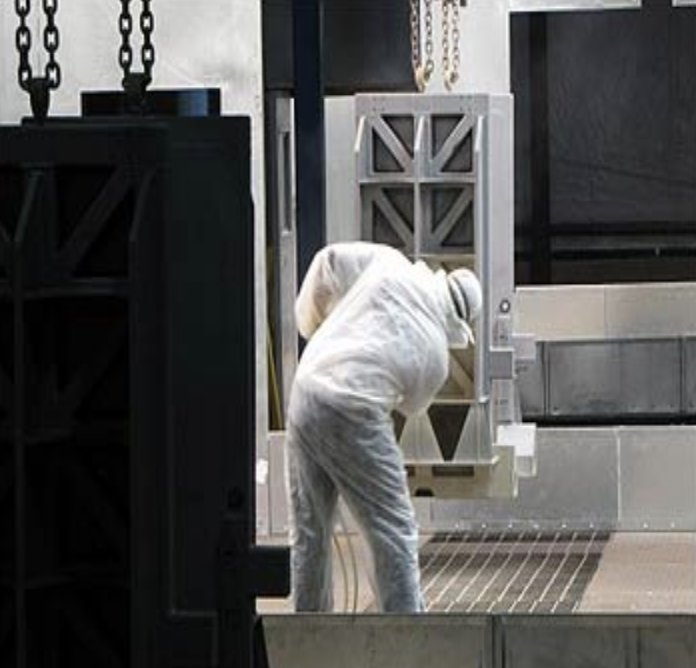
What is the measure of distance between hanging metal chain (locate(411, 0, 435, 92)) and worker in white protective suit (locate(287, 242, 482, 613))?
2.29m

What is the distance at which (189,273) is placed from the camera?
4.34 m

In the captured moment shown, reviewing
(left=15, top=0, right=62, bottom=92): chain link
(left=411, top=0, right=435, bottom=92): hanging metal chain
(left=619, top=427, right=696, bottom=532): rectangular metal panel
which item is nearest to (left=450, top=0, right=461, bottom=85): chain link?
(left=411, top=0, right=435, bottom=92): hanging metal chain

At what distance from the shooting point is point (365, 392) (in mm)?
8602

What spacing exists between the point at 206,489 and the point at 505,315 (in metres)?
7.02

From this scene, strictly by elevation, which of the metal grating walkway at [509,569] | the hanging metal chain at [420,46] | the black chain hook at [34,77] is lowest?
the metal grating walkway at [509,569]

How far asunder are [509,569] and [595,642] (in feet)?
16.4

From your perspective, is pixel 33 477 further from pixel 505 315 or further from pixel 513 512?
pixel 513 512

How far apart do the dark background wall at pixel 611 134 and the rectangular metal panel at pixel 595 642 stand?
11155 millimetres

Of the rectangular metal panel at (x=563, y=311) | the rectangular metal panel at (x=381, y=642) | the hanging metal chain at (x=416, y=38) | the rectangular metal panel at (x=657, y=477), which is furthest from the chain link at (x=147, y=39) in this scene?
the rectangular metal panel at (x=563, y=311)

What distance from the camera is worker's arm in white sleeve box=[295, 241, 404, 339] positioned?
8586 mm

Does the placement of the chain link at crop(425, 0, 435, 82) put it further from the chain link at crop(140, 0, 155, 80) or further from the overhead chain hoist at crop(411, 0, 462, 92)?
the chain link at crop(140, 0, 155, 80)

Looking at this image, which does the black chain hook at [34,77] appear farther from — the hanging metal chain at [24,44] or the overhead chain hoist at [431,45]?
the overhead chain hoist at [431,45]

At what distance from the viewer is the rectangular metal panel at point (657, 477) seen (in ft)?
38.7

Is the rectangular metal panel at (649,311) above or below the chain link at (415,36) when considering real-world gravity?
below
